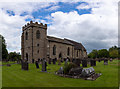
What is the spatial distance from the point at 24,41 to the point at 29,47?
3.98m

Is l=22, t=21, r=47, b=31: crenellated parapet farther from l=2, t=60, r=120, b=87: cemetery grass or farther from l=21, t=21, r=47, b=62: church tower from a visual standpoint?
l=2, t=60, r=120, b=87: cemetery grass

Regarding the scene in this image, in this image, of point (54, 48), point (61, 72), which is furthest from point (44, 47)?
point (61, 72)

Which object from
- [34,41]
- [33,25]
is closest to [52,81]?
[34,41]

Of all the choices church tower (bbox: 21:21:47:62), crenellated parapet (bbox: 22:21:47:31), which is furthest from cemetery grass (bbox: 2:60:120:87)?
crenellated parapet (bbox: 22:21:47:31)

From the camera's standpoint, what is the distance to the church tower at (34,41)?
28.2 metres

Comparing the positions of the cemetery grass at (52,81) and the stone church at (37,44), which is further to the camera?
the stone church at (37,44)

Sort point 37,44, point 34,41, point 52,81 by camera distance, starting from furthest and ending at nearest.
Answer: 1. point 37,44
2. point 34,41
3. point 52,81

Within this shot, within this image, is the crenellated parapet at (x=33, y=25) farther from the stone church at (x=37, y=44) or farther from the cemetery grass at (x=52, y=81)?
the cemetery grass at (x=52, y=81)

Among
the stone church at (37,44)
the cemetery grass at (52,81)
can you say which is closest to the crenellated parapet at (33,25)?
the stone church at (37,44)

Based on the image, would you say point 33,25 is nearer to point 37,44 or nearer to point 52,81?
point 37,44

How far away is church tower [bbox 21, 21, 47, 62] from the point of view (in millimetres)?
28192

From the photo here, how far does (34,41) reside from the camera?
2852cm

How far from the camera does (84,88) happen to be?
19.9 feet

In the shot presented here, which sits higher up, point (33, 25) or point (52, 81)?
point (33, 25)
